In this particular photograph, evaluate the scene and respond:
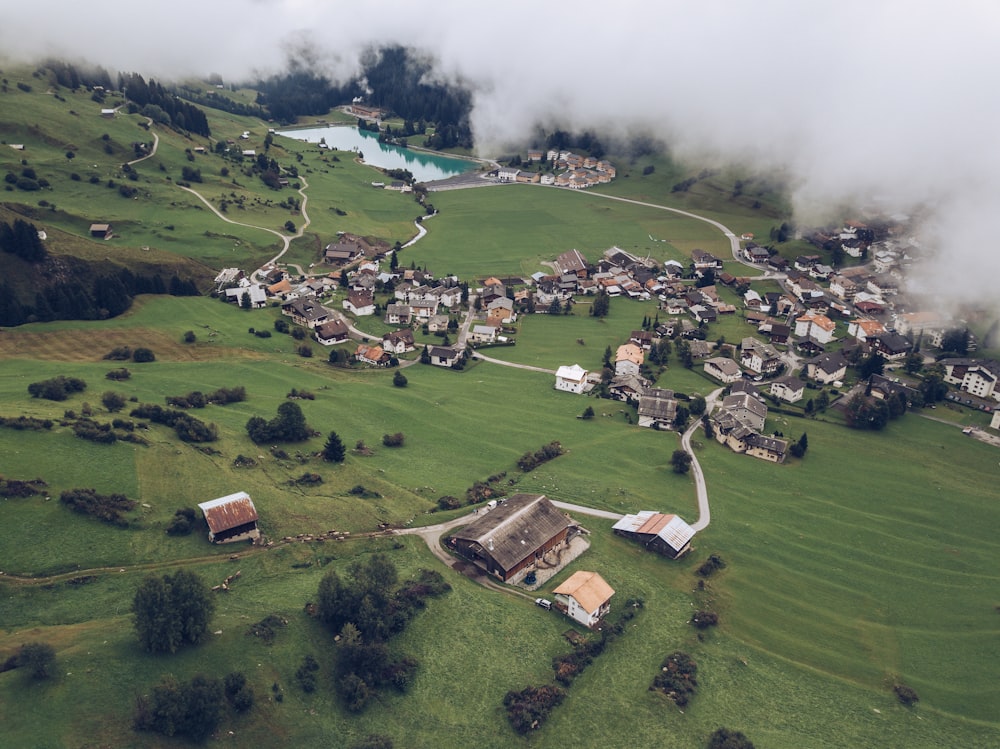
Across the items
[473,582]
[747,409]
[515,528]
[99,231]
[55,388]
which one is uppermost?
[99,231]

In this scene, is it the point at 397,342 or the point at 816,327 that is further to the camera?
the point at 816,327

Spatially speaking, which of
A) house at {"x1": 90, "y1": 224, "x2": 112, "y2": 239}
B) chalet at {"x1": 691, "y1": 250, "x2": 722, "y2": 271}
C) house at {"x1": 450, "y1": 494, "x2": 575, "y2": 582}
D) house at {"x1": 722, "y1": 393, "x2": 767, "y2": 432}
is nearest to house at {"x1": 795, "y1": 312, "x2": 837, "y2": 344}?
chalet at {"x1": 691, "y1": 250, "x2": 722, "y2": 271}

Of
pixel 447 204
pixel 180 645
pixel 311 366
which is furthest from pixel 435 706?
pixel 447 204

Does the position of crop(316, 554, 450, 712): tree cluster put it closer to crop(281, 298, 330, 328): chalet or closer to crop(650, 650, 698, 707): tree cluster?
crop(650, 650, 698, 707): tree cluster

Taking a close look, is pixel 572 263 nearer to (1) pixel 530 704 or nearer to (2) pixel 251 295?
(2) pixel 251 295

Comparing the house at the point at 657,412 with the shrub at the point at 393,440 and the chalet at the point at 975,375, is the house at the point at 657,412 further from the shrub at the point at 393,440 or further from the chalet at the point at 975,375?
the chalet at the point at 975,375

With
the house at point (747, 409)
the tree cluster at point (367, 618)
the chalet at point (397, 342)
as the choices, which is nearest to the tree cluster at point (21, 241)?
the chalet at point (397, 342)

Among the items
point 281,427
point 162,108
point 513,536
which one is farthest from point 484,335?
point 162,108
